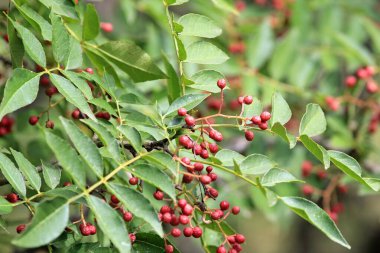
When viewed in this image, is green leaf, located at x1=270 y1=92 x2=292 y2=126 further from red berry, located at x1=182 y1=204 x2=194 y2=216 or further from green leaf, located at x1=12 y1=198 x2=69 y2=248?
green leaf, located at x1=12 y1=198 x2=69 y2=248

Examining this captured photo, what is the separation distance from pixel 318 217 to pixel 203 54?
1.84 ft

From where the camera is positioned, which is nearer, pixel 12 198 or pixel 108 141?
pixel 108 141

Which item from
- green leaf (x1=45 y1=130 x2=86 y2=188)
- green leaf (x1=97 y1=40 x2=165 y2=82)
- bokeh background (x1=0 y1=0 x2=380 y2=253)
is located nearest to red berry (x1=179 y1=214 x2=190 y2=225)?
green leaf (x1=45 y1=130 x2=86 y2=188)

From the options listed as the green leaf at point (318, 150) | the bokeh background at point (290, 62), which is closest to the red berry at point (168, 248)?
the green leaf at point (318, 150)

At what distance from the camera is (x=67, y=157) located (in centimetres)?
127

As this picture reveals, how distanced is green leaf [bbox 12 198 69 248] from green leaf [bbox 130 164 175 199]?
17 centimetres

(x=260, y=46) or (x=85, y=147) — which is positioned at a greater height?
(x=85, y=147)

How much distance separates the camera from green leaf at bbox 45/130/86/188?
4.10ft

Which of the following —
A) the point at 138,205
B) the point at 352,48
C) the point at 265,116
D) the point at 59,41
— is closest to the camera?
the point at 138,205

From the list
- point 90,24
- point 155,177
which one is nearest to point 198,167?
point 155,177

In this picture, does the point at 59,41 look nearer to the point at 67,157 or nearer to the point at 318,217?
the point at 67,157

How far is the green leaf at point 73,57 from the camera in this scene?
1648mm

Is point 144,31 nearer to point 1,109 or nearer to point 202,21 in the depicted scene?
point 202,21

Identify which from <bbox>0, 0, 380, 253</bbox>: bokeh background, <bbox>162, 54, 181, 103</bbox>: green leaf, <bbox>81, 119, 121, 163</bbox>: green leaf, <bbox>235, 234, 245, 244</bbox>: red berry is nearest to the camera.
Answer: <bbox>81, 119, 121, 163</bbox>: green leaf
